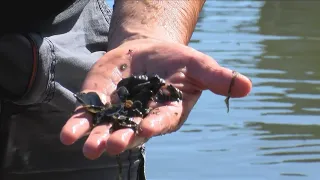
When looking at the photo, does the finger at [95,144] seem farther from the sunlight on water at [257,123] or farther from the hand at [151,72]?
A: the sunlight on water at [257,123]

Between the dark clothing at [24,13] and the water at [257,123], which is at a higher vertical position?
the dark clothing at [24,13]

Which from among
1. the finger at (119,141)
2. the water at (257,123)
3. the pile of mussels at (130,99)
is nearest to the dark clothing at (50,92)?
the pile of mussels at (130,99)

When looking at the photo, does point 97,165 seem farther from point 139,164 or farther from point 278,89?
point 278,89

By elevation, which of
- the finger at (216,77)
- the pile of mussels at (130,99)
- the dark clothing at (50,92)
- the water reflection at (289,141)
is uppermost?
the finger at (216,77)

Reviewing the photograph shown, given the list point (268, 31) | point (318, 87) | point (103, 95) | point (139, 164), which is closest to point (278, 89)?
point (318, 87)

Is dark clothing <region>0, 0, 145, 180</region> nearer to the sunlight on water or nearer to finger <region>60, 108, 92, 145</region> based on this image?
finger <region>60, 108, 92, 145</region>

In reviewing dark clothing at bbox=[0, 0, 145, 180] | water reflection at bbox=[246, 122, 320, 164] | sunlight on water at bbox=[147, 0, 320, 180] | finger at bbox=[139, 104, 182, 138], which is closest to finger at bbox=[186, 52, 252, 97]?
finger at bbox=[139, 104, 182, 138]

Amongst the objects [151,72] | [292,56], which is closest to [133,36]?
[151,72]
